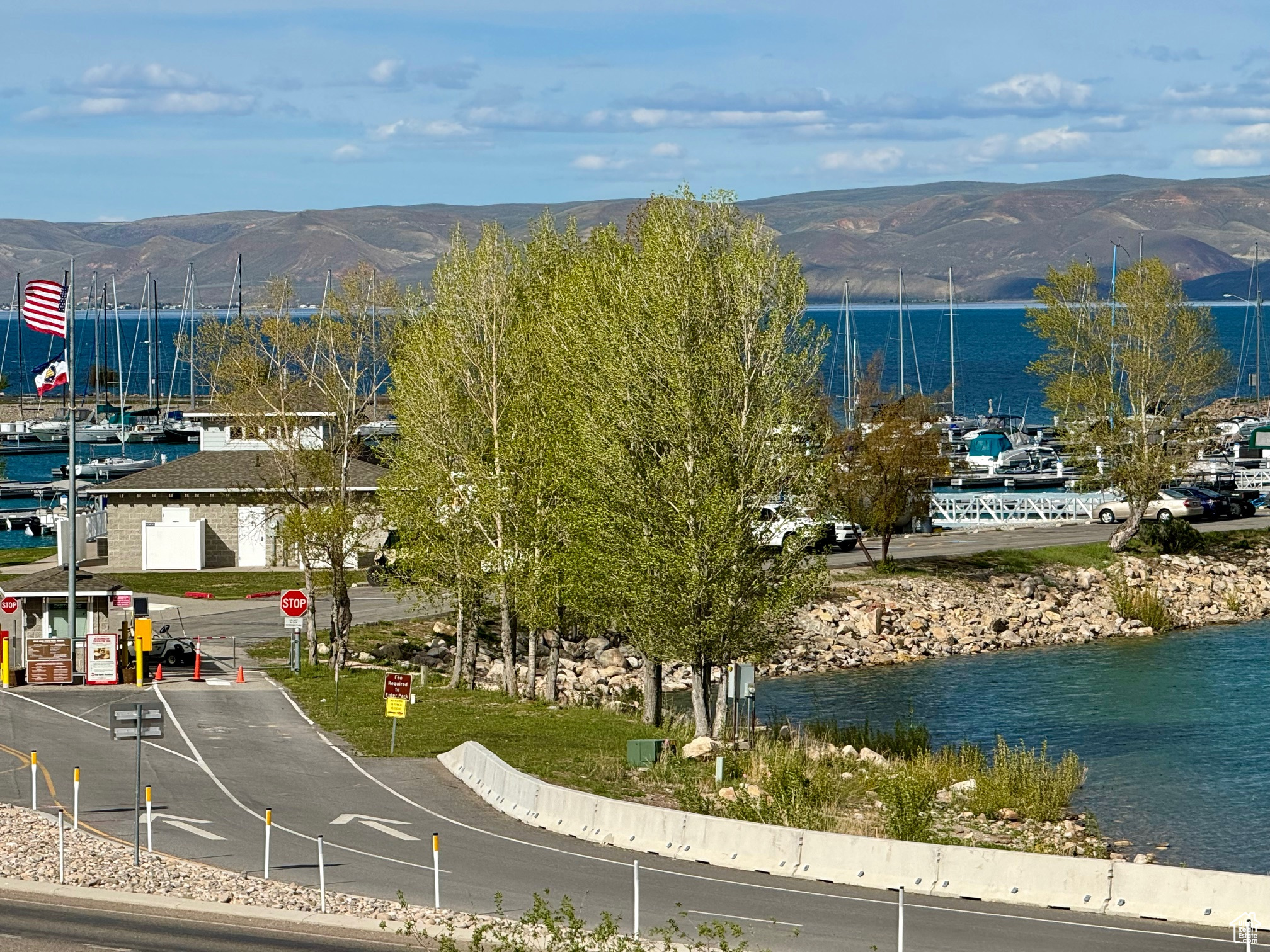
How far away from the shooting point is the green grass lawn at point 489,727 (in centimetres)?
3362

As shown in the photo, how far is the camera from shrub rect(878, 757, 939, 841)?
1101 inches

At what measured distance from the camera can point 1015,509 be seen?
80875 millimetres

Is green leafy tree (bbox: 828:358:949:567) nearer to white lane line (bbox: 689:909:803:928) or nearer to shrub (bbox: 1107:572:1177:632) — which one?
shrub (bbox: 1107:572:1177:632)

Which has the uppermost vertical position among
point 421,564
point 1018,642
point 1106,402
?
point 1106,402

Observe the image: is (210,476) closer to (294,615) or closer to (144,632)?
(144,632)

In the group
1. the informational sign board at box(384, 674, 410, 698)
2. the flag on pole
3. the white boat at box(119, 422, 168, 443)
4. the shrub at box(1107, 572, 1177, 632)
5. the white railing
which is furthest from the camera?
the white boat at box(119, 422, 168, 443)

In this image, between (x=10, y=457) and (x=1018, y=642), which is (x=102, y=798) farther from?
(x=10, y=457)

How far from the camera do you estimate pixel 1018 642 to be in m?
62.1

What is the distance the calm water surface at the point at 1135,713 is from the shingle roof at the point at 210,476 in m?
19.3

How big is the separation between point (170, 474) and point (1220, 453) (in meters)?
70.9

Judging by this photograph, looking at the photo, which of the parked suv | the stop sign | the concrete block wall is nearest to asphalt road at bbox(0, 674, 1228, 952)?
the stop sign

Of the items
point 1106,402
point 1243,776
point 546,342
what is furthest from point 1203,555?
point 546,342

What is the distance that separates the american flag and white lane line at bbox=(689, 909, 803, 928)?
29.3 meters

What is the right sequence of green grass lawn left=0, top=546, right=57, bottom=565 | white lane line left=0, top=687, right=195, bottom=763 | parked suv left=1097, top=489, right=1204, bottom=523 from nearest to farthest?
white lane line left=0, top=687, right=195, bottom=763 → green grass lawn left=0, top=546, right=57, bottom=565 → parked suv left=1097, top=489, right=1204, bottom=523
